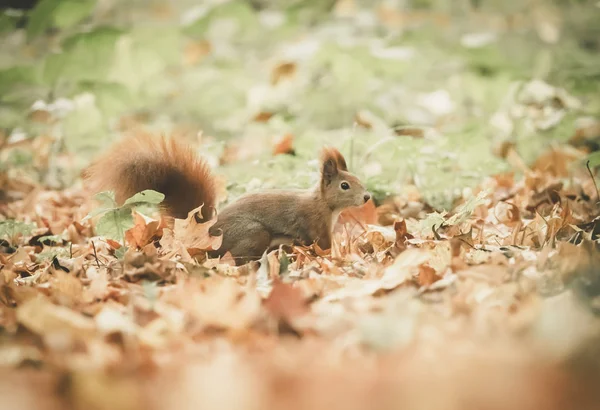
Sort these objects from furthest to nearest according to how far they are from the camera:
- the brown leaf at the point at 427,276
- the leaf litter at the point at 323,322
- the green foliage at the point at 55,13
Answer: the green foliage at the point at 55,13 < the brown leaf at the point at 427,276 < the leaf litter at the point at 323,322

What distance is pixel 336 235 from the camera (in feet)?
9.45

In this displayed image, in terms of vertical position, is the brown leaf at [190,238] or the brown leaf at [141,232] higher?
the brown leaf at [190,238]

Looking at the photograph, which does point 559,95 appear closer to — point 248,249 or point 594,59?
point 594,59

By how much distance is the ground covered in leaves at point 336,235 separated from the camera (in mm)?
1176

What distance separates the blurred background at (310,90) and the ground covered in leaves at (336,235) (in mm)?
20

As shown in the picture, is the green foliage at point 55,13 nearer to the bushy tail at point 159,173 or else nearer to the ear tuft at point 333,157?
the bushy tail at point 159,173

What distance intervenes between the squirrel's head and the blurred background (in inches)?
10.6

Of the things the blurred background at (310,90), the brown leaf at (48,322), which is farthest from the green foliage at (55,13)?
the brown leaf at (48,322)

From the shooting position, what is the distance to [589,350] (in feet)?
3.76

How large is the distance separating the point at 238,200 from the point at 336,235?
0.43 metres

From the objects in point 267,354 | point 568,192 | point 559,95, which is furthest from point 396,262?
point 559,95

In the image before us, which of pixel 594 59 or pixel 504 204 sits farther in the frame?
pixel 594 59

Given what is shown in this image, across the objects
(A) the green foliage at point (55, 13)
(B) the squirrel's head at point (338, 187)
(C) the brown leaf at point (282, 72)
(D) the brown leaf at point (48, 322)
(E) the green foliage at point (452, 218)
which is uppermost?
(D) the brown leaf at point (48, 322)

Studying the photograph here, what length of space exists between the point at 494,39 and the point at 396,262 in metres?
3.79
